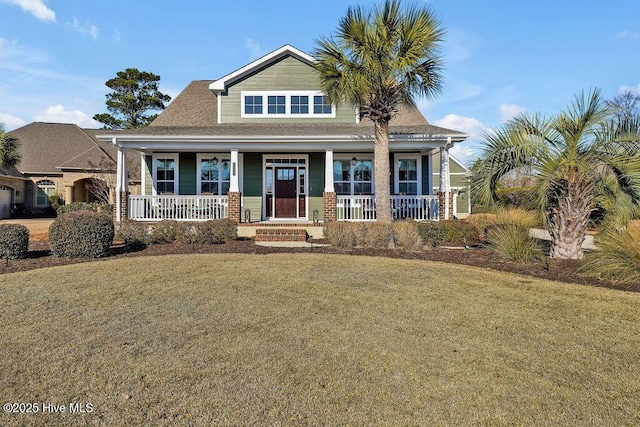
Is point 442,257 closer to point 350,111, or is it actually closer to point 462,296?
point 462,296

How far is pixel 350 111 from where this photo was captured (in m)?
15.2

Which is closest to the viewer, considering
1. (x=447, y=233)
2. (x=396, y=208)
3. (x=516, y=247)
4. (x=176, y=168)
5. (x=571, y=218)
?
(x=571, y=218)

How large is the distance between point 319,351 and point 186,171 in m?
12.9

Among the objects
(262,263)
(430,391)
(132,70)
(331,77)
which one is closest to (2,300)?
(262,263)

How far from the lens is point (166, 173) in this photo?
598 inches

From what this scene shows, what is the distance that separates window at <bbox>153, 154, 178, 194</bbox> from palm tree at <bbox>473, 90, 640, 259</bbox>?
11.6m

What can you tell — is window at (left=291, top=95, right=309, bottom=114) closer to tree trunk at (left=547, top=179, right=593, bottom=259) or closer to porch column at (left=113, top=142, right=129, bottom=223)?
porch column at (left=113, top=142, right=129, bottom=223)

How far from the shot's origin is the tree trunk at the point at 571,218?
807 cm

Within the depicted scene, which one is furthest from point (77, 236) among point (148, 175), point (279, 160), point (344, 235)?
point (279, 160)

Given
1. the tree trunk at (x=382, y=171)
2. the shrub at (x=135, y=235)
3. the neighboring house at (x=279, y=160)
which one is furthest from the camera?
the neighboring house at (x=279, y=160)

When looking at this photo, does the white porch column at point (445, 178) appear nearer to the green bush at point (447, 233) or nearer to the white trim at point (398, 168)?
the green bush at point (447, 233)

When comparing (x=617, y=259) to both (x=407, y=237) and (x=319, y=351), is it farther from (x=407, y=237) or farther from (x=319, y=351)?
(x=319, y=351)

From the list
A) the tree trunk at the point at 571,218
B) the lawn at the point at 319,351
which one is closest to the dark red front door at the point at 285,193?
the lawn at the point at 319,351

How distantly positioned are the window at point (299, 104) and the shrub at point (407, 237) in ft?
23.4
